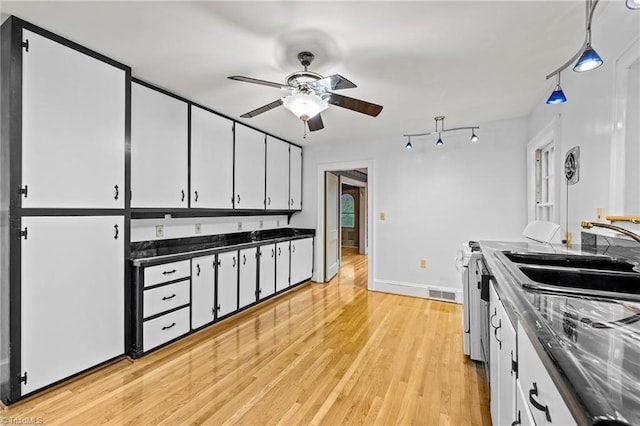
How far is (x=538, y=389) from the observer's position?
765 millimetres

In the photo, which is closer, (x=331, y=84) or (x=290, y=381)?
(x=331, y=84)

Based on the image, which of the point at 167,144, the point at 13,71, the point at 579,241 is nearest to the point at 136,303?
the point at 167,144

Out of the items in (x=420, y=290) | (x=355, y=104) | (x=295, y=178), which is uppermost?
(x=355, y=104)

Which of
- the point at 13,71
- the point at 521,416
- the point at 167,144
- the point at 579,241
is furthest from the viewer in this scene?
the point at 167,144

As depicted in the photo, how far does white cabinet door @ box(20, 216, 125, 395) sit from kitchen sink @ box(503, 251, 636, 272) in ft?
9.65

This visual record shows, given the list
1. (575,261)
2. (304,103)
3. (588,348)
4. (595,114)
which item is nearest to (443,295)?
(575,261)

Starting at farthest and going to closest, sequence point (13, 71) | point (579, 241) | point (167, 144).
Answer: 1. point (167, 144)
2. point (579, 241)
3. point (13, 71)

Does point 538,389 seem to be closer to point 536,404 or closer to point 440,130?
point 536,404

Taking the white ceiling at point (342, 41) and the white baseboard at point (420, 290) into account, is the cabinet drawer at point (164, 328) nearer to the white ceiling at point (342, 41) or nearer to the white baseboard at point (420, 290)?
the white ceiling at point (342, 41)

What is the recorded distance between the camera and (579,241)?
2191mm

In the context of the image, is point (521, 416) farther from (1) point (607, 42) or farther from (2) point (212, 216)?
(2) point (212, 216)

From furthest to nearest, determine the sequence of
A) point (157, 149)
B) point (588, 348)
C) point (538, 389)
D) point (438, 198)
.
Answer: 1. point (438, 198)
2. point (157, 149)
3. point (538, 389)
4. point (588, 348)

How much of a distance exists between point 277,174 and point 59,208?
9.44 feet

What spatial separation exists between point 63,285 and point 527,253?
3177mm
